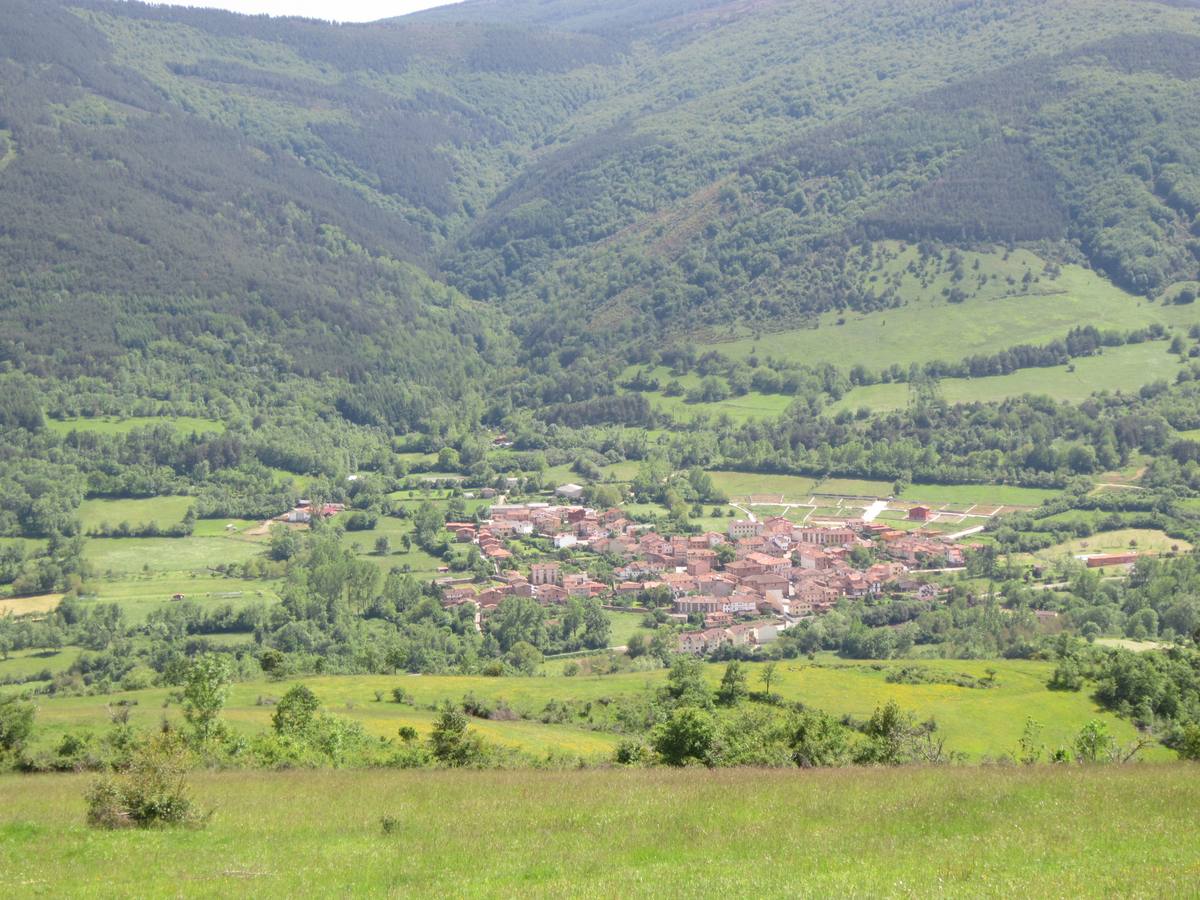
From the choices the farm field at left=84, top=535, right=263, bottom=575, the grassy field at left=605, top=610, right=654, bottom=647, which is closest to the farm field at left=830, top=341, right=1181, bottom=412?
the grassy field at left=605, top=610, right=654, bottom=647

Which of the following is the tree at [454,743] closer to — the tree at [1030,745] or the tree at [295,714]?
the tree at [295,714]

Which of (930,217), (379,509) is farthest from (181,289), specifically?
(930,217)

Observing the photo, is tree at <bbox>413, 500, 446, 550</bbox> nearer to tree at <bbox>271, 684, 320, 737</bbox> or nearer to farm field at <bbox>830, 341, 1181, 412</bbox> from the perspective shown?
farm field at <bbox>830, 341, 1181, 412</bbox>

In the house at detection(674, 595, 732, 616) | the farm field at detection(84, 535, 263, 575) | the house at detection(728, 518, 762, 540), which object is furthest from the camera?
the house at detection(728, 518, 762, 540)

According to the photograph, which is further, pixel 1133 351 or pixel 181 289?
pixel 181 289

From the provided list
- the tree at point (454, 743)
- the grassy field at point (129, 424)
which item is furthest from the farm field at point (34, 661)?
the grassy field at point (129, 424)

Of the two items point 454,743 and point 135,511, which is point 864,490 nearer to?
point 135,511

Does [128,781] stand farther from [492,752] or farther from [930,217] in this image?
[930,217]
